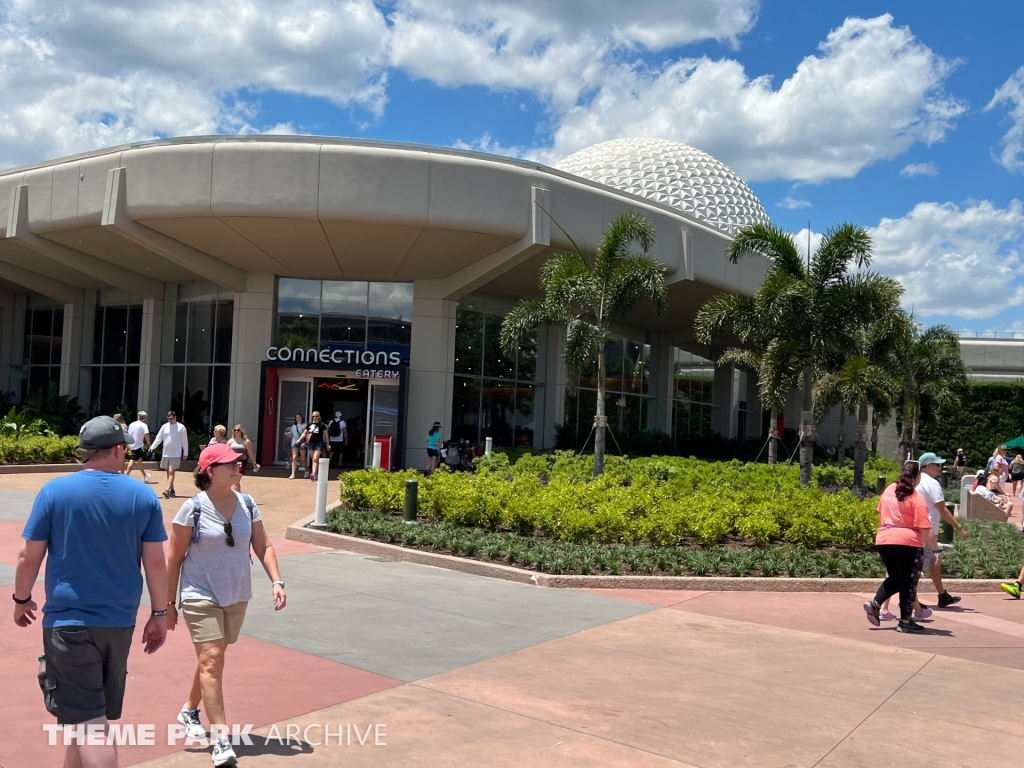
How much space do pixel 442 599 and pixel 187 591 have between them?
4.73 metres

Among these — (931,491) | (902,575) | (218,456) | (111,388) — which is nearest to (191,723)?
(218,456)

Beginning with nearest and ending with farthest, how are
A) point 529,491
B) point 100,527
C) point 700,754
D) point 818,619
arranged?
point 100,527 → point 700,754 → point 818,619 → point 529,491

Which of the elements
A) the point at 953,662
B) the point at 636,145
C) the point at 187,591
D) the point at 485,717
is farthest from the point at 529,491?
the point at 636,145

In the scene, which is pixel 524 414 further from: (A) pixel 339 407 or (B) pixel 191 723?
(B) pixel 191 723

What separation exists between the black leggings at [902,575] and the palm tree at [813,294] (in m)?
11.2

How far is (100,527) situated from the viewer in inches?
154

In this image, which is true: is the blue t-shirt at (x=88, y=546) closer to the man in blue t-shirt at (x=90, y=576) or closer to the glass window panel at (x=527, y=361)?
the man in blue t-shirt at (x=90, y=576)

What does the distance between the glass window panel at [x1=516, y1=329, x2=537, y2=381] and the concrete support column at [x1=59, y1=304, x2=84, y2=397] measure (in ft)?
50.4

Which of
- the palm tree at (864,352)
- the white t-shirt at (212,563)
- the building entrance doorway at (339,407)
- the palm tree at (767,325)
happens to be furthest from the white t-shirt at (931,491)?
the building entrance doorway at (339,407)

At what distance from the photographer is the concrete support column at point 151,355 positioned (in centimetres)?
2945

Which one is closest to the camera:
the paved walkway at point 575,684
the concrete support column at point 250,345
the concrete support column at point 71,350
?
the paved walkway at point 575,684

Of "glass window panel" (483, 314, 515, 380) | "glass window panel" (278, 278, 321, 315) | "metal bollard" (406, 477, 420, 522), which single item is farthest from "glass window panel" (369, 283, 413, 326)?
"metal bollard" (406, 477, 420, 522)

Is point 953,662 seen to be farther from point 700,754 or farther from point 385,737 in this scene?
point 385,737

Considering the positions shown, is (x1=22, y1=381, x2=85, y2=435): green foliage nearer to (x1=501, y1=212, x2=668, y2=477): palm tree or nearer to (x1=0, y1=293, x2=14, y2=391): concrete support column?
(x1=0, y1=293, x2=14, y2=391): concrete support column
